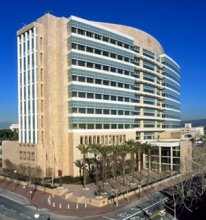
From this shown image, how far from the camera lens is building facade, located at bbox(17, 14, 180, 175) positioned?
80438mm

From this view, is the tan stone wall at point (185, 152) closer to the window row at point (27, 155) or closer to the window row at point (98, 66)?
the window row at point (98, 66)

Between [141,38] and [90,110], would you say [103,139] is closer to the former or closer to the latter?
[90,110]

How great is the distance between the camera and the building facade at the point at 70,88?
8044cm

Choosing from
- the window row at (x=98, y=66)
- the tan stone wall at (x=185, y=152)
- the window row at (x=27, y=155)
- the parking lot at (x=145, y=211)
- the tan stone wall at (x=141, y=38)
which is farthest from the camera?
the tan stone wall at (x=141, y=38)

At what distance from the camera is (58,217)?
51281 millimetres

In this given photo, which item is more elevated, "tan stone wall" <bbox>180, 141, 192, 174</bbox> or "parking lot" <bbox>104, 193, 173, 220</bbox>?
"tan stone wall" <bbox>180, 141, 192, 174</bbox>

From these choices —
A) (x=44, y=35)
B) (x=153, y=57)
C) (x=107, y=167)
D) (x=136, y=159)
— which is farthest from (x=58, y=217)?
(x=153, y=57)

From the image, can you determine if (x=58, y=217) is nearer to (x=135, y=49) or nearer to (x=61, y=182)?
(x=61, y=182)

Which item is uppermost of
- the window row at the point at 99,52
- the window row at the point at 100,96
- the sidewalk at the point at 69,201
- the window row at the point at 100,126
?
the window row at the point at 99,52

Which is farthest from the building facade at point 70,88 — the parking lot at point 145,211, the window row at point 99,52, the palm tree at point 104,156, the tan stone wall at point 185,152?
the parking lot at point 145,211

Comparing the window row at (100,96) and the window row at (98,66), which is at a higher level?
the window row at (98,66)

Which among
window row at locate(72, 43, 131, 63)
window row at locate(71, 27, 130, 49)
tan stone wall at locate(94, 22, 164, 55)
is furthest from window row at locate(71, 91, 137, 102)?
tan stone wall at locate(94, 22, 164, 55)

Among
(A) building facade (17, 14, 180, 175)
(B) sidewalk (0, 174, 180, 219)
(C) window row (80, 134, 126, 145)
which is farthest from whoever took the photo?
(C) window row (80, 134, 126, 145)

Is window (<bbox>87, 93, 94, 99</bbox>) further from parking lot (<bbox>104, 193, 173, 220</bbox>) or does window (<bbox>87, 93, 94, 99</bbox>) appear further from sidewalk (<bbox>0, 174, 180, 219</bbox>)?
parking lot (<bbox>104, 193, 173, 220</bbox>)
